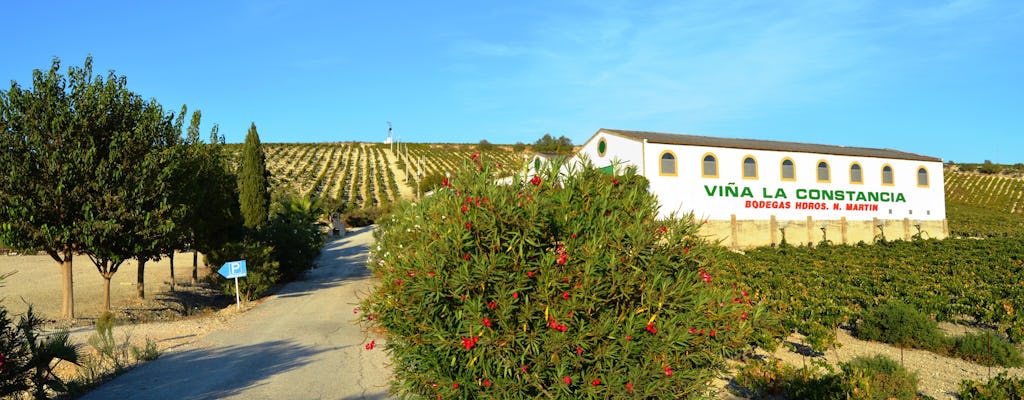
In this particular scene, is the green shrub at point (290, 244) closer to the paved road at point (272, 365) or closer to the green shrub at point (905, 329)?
the paved road at point (272, 365)

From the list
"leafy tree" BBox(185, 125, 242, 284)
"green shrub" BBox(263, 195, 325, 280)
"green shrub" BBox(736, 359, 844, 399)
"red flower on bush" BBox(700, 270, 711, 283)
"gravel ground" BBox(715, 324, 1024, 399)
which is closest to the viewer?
"red flower on bush" BBox(700, 270, 711, 283)

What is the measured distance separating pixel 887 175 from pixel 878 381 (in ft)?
114

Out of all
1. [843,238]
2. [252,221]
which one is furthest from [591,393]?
[843,238]

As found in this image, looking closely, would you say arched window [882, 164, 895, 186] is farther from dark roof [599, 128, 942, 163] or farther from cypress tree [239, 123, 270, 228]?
cypress tree [239, 123, 270, 228]

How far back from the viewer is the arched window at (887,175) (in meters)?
36.1

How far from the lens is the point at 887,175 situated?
36.3 meters

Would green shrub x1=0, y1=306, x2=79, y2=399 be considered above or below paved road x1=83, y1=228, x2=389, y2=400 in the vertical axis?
above

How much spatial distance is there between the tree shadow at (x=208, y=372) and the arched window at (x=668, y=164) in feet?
73.6

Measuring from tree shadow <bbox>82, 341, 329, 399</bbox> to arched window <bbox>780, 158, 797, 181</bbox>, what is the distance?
1163 inches

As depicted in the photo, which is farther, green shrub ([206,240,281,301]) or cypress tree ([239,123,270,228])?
cypress tree ([239,123,270,228])

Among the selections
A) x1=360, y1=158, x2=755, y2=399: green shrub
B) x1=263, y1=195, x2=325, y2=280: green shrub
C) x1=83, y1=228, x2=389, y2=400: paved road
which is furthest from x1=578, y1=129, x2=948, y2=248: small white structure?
x1=360, y1=158, x2=755, y2=399: green shrub

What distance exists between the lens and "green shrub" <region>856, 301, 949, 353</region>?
11930 millimetres

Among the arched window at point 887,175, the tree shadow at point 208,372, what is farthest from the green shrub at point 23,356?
the arched window at point 887,175

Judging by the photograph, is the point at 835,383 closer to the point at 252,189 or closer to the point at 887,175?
the point at 252,189
